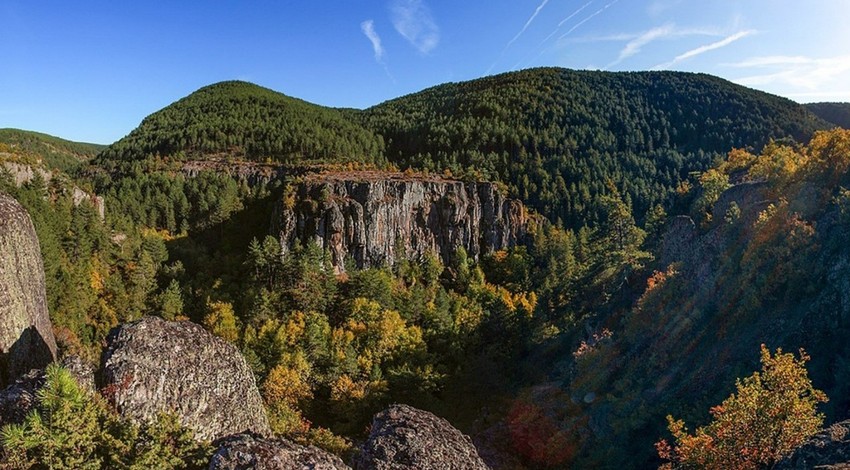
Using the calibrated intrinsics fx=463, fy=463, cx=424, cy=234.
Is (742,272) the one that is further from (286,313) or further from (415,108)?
(415,108)

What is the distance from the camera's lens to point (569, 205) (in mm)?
105375

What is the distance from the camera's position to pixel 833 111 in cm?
16225

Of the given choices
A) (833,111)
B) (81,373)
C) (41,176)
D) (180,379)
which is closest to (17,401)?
(81,373)

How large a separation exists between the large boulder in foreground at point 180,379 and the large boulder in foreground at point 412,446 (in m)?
7.33

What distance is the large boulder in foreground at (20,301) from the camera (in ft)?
83.7

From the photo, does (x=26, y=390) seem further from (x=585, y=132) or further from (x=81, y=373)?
(x=585, y=132)

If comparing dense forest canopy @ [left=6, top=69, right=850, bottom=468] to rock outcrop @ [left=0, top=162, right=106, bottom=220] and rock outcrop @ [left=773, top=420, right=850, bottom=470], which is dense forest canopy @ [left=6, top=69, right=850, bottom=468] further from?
rock outcrop @ [left=773, top=420, right=850, bottom=470]

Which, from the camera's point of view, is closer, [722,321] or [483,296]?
[722,321]

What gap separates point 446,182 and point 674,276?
161ft

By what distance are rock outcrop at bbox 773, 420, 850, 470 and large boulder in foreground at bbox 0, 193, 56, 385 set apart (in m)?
34.3

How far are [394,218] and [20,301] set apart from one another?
54155 mm

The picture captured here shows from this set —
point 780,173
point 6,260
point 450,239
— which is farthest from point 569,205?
point 6,260

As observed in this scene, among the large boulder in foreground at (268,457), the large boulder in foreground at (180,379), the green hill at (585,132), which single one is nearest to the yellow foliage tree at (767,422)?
the large boulder in foreground at (268,457)

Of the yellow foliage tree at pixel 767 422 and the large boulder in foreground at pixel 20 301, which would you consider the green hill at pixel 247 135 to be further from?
the yellow foliage tree at pixel 767 422
